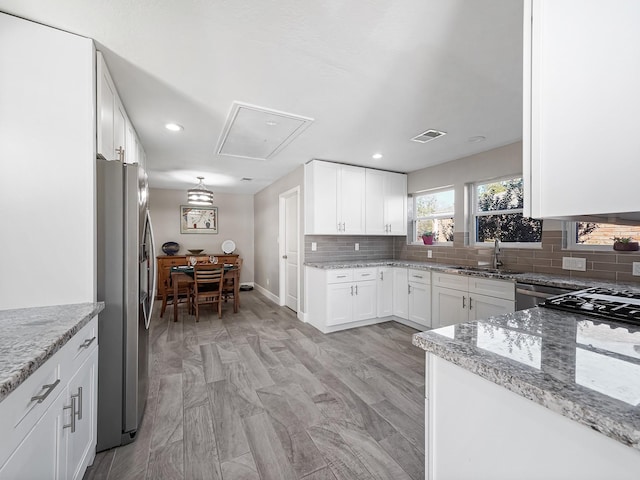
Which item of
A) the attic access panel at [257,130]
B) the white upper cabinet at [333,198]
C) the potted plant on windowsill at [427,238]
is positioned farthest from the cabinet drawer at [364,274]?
the attic access panel at [257,130]

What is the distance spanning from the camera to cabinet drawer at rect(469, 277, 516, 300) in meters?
2.68

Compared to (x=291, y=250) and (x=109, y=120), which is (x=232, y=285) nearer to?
(x=291, y=250)

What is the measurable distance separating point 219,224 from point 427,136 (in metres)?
5.35

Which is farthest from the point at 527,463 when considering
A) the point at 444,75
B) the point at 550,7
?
the point at 444,75

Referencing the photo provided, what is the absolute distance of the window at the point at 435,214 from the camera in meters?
4.11

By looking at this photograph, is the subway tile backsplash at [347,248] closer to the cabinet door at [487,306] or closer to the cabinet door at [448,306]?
the cabinet door at [448,306]

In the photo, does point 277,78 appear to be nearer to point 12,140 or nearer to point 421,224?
point 12,140

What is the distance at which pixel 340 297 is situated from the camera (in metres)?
3.76

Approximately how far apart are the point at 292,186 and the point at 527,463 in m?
4.29

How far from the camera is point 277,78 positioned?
1952mm

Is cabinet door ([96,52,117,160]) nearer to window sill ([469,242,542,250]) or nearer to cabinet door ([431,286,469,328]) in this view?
cabinet door ([431,286,469,328])

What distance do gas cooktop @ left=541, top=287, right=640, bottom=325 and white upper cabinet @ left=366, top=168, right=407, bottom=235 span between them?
2.90 meters

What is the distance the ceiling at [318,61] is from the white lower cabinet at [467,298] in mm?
1585

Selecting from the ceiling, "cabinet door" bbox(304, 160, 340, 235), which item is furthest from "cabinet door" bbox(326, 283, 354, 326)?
the ceiling
